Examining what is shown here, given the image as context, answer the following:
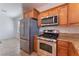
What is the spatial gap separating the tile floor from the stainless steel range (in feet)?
0.48

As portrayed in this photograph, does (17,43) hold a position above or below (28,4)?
below

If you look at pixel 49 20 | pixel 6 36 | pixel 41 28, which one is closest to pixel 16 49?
pixel 6 36

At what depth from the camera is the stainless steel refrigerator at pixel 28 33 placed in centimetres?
185

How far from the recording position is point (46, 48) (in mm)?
1870

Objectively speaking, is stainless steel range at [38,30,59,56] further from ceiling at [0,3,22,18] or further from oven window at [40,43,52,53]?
ceiling at [0,3,22,18]

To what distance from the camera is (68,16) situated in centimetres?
176

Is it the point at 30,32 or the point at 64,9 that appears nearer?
the point at 64,9

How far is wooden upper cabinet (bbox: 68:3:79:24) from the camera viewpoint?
1752mm

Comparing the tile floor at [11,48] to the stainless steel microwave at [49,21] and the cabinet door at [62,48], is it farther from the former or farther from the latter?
the stainless steel microwave at [49,21]

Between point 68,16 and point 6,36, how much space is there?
95cm

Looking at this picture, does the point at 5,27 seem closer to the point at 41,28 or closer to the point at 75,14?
the point at 41,28

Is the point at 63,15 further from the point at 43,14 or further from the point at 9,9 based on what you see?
the point at 9,9

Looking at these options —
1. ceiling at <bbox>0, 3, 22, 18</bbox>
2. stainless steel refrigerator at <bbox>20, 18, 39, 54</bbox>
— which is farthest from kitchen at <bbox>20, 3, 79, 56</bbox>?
ceiling at <bbox>0, 3, 22, 18</bbox>

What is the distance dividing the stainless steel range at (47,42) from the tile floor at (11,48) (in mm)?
147
